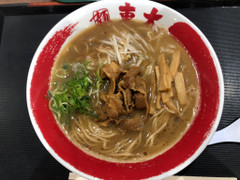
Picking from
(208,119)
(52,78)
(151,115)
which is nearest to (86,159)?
(151,115)

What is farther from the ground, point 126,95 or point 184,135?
point 126,95

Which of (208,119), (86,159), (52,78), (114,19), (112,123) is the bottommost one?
(86,159)

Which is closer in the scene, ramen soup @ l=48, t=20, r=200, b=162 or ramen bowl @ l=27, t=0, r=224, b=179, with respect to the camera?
ramen bowl @ l=27, t=0, r=224, b=179

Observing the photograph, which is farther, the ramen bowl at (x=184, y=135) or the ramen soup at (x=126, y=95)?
the ramen soup at (x=126, y=95)

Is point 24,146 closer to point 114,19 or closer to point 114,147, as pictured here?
point 114,147
